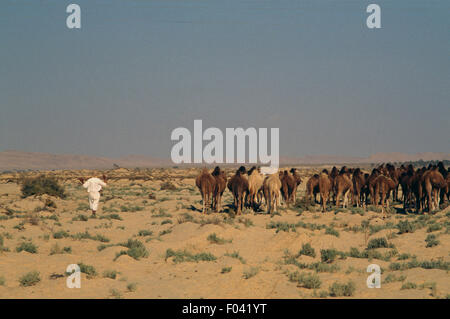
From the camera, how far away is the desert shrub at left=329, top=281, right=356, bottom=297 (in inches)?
379

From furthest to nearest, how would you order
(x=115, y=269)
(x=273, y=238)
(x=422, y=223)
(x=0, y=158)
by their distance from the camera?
(x=0, y=158), (x=422, y=223), (x=273, y=238), (x=115, y=269)

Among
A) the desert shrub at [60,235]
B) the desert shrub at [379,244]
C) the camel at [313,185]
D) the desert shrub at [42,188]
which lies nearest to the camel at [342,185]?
the camel at [313,185]

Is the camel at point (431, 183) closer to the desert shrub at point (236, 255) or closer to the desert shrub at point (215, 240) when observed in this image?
the desert shrub at point (215, 240)

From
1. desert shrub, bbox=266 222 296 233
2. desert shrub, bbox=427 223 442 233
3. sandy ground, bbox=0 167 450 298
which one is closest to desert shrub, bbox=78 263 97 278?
sandy ground, bbox=0 167 450 298

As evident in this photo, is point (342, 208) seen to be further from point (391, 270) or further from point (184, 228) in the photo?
point (391, 270)

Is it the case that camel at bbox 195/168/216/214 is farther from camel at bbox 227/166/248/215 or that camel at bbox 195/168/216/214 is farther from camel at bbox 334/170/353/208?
camel at bbox 334/170/353/208

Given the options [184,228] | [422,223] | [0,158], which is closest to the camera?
[184,228]

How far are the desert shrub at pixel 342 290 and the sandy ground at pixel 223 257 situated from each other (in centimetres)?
15

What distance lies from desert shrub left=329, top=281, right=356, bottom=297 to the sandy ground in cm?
15

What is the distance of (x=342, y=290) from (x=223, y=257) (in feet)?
14.7
